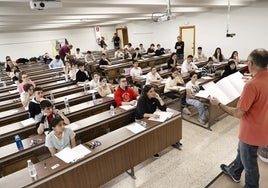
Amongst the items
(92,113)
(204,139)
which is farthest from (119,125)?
(204,139)

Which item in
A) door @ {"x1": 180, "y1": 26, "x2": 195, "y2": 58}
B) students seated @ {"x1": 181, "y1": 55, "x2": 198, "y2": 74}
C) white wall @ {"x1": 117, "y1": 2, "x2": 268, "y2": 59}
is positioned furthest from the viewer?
door @ {"x1": 180, "y1": 26, "x2": 195, "y2": 58}

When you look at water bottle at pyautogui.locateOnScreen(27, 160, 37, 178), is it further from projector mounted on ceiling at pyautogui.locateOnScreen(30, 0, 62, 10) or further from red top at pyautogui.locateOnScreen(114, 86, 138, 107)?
projector mounted on ceiling at pyautogui.locateOnScreen(30, 0, 62, 10)

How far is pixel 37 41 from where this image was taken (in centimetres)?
1479

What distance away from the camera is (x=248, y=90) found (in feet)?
6.05

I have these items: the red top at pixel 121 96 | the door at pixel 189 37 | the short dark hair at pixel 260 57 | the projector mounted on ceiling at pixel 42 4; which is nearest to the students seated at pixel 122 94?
the red top at pixel 121 96

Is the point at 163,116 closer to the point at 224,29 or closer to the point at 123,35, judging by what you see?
the point at 224,29

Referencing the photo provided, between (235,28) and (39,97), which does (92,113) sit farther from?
(235,28)

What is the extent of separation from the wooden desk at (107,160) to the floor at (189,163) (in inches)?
10.4

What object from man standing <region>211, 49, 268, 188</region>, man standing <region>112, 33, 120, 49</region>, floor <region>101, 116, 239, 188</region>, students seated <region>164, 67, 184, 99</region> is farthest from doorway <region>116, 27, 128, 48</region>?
man standing <region>211, 49, 268, 188</region>

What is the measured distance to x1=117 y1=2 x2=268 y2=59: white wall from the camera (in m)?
8.62

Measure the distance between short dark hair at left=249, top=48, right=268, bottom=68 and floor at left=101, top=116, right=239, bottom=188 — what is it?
1.90 meters

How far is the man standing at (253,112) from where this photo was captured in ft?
5.98

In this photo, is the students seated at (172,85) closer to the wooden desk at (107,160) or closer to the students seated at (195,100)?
the students seated at (195,100)

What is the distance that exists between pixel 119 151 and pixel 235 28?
30.2ft
